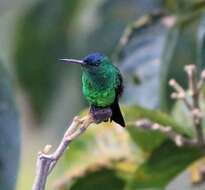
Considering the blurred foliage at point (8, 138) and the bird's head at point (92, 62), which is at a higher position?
the blurred foliage at point (8, 138)

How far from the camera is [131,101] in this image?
7.93ft

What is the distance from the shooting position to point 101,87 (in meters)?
1.38

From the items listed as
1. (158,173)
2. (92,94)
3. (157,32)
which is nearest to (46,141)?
(157,32)

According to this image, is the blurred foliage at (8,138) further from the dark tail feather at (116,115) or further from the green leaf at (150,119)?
the dark tail feather at (116,115)

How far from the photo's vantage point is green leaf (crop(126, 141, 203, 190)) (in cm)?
215

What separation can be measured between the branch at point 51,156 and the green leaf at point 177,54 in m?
1.08

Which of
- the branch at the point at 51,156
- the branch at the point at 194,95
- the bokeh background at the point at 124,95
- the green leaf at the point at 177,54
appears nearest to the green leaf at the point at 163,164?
the bokeh background at the point at 124,95

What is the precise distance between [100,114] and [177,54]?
5.30 ft

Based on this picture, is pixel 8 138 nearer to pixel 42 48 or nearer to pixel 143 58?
pixel 143 58

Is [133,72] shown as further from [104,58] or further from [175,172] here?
[104,58]

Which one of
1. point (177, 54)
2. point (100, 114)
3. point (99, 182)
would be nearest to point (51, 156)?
point (100, 114)

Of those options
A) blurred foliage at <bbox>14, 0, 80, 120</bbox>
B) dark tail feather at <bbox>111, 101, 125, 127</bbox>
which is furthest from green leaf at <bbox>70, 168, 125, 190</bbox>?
blurred foliage at <bbox>14, 0, 80, 120</bbox>

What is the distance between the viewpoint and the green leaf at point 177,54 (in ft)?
7.93

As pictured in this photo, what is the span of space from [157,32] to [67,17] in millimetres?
1291
